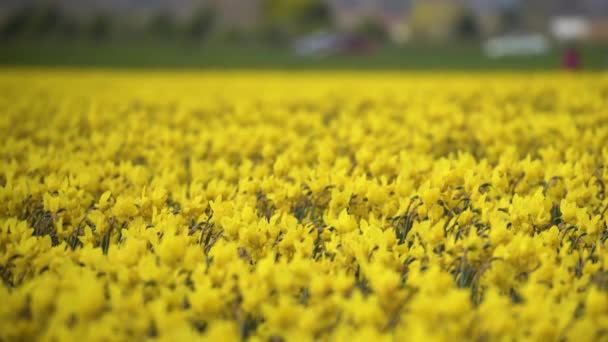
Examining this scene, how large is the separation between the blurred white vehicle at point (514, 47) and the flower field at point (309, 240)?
35520mm

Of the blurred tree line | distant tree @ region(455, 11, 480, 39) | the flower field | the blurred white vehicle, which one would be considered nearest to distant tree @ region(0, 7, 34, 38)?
the blurred tree line

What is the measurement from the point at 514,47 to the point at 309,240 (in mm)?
43795

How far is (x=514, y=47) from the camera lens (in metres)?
44.4

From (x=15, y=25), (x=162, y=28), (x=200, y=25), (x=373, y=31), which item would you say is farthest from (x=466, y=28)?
(x=15, y=25)

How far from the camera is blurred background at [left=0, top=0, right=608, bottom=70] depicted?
108 feet

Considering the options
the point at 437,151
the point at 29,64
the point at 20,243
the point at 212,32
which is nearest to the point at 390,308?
the point at 20,243

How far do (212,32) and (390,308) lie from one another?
4858 centimetres

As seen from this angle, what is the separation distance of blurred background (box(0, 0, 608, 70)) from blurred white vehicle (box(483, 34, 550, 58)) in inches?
2.4

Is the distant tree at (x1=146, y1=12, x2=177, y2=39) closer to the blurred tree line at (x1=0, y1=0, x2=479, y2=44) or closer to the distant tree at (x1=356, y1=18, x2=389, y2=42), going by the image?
the blurred tree line at (x1=0, y1=0, x2=479, y2=44)

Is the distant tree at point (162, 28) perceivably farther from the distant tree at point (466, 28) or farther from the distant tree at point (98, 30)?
the distant tree at point (466, 28)

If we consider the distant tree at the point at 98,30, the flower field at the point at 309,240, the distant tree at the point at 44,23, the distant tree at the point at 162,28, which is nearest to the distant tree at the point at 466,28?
the distant tree at the point at 162,28

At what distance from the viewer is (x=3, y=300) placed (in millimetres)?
2359

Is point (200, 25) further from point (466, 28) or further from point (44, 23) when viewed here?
point (466, 28)

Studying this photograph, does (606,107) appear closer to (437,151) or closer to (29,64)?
(437,151)
